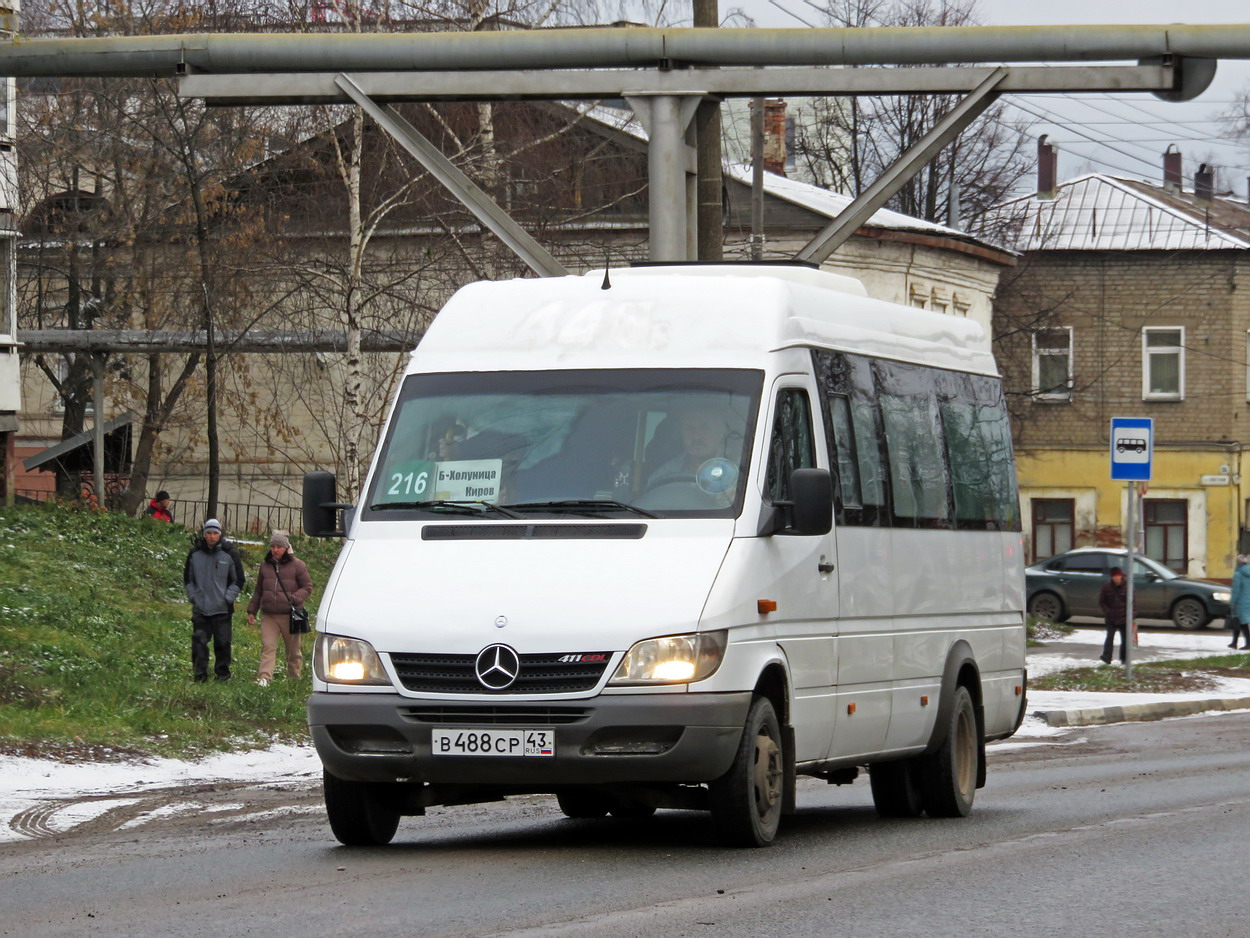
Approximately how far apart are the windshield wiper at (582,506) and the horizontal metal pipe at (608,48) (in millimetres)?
5772

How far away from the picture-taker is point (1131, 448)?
2605 cm

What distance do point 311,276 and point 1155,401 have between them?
29751 mm

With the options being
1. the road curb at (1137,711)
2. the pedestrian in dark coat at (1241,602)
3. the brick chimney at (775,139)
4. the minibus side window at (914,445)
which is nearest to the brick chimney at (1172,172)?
Result: the brick chimney at (775,139)

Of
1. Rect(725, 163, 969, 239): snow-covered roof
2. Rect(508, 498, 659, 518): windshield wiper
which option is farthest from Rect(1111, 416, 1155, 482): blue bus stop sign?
Rect(508, 498, 659, 518): windshield wiper

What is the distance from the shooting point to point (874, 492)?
1127 centimetres

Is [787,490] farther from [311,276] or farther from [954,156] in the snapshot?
[954,156]

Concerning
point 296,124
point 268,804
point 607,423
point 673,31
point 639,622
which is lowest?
point 268,804

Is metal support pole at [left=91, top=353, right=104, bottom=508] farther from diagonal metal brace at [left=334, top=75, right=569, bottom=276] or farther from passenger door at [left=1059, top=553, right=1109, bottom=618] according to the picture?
diagonal metal brace at [left=334, top=75, right=569, bottom=276]

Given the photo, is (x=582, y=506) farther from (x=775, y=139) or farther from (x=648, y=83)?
(x=775, y=139)

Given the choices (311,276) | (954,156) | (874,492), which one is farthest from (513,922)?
(954,156)

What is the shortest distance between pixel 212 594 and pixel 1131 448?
36.9 ft

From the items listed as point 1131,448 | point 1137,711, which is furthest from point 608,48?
point 1131,448

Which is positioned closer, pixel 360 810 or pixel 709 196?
pixel 360 810

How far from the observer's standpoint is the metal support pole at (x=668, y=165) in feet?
51.3
